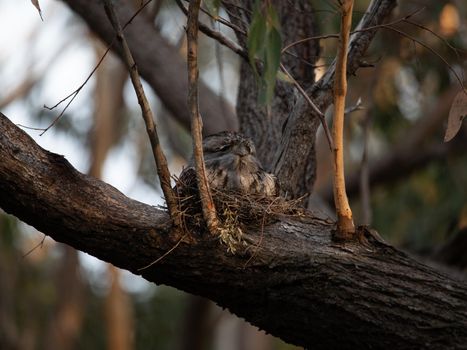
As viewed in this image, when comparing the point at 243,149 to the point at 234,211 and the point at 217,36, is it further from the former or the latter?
the point at 234,211

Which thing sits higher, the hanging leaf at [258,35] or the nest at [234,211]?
the hanging leaf at [258,35]

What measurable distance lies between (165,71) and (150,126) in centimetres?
383

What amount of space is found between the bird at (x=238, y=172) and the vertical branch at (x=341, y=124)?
65cm

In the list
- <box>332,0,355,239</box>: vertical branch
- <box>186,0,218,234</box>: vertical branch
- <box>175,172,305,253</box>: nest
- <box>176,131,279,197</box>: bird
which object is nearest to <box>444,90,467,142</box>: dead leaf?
<box>332,0,355,239</box>: vertical branch

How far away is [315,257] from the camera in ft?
13.1

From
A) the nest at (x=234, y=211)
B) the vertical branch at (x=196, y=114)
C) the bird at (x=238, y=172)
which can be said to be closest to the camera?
the vertical branch at (x=196, y=114)

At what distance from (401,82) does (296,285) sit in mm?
8512

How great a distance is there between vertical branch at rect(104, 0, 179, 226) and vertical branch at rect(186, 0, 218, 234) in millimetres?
132

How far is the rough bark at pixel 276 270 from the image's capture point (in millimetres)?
3803

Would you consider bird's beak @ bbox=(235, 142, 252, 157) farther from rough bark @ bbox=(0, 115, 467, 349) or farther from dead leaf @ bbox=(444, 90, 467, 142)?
dead leaf @ bbox=(444, 90, 467, 142)

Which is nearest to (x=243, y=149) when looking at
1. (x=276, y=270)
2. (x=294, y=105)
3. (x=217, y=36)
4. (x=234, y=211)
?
(x=294, y=105)

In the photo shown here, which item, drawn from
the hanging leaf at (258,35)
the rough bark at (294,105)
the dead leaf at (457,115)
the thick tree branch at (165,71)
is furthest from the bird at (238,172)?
the thick tree branch at (165,71)

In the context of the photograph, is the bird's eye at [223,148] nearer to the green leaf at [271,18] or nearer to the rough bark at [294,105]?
the rough bark at [294,105]

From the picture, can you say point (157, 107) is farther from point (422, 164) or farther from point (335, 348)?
point (335, 348)
